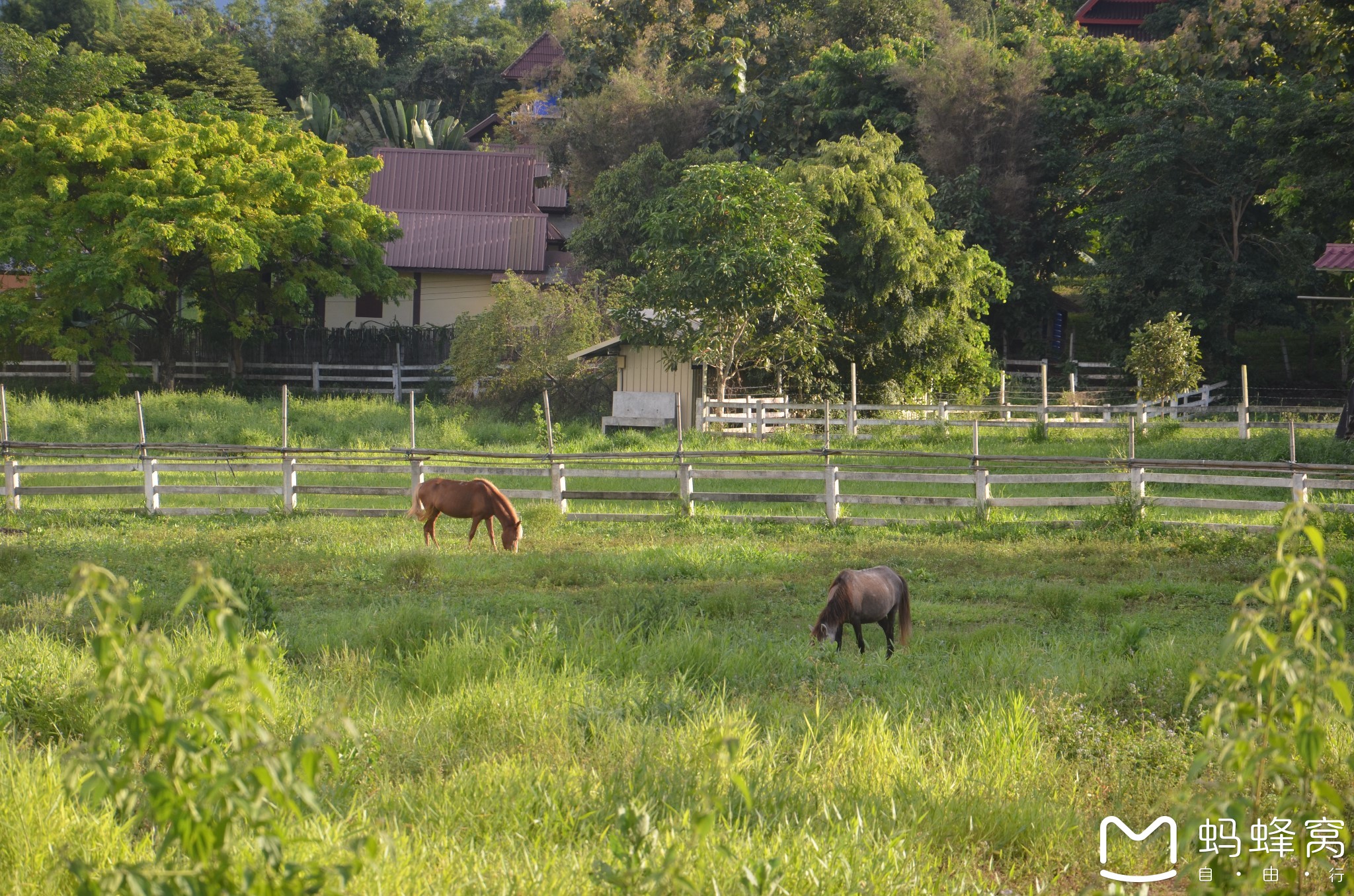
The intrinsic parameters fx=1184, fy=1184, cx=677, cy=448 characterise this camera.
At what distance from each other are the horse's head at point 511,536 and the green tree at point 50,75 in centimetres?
2684

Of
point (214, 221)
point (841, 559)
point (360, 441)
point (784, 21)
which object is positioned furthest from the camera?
point (784, 21)

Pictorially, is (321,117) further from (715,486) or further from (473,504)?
(473,504)

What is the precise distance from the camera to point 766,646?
8469mm

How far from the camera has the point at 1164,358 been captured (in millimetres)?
27422

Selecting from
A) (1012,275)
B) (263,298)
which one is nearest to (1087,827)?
(263,298)

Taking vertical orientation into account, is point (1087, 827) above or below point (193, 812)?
below

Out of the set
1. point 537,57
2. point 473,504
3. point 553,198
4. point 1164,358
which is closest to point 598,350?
point 1164,358

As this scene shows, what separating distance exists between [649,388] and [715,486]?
29.8 ft

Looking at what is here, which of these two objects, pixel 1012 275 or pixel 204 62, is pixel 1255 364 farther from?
pixel 204 62

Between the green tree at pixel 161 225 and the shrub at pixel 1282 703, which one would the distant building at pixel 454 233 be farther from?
the shrub at pixel 1282 703

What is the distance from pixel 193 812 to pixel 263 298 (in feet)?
107

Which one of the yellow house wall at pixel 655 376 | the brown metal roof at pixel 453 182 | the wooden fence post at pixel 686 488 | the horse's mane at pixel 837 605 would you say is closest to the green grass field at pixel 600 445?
the wooden fence post at pixel 686 488

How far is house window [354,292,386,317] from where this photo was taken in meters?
40.5

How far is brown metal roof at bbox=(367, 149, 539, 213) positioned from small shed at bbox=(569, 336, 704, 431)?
16.3 metres
